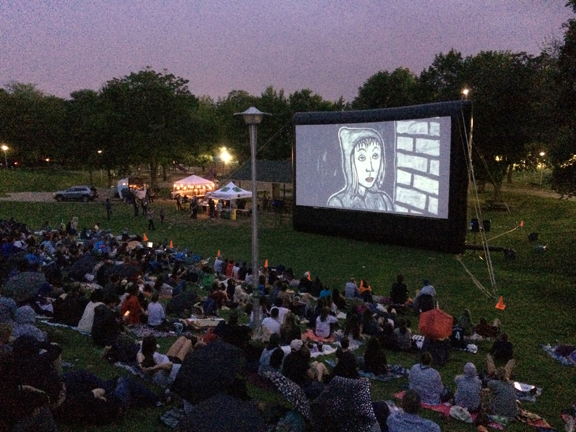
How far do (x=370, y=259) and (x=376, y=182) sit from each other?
394 centimetres

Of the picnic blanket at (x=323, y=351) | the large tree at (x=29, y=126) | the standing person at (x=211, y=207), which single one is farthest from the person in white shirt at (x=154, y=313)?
the large tree at (x=29, y=126)

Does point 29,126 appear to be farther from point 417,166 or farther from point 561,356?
point 561,356

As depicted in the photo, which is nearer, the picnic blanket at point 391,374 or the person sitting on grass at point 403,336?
the picnic blanket at point 391,374

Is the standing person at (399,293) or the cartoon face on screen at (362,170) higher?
the cartoon face on screen at (362,170)

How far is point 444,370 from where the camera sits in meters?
8.84

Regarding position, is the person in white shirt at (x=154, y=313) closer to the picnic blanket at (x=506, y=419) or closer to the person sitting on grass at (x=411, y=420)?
the picnic blanket at (x=506, y=419)

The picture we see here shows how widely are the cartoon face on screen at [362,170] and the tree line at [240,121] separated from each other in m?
4.37

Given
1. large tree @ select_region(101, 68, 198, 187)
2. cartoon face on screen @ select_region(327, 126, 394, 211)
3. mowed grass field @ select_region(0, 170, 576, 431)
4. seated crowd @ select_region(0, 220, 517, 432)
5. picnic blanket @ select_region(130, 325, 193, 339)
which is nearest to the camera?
seated crowd @ select_region(0, 220, 517, 432)

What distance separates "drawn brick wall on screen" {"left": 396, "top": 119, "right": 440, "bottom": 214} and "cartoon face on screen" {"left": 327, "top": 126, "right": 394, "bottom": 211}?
2.55 ft

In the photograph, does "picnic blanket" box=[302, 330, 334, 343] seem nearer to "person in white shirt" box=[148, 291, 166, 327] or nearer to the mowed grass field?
the mowed grass field

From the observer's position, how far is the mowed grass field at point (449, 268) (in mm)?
8141

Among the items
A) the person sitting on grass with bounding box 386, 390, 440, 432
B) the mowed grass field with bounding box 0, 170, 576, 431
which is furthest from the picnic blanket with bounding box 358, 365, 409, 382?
the person sitting on grass with bounding box 386, 390, 440, 432

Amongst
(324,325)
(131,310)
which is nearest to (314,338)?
(324,325)

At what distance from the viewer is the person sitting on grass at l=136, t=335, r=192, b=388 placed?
707 centimetres
